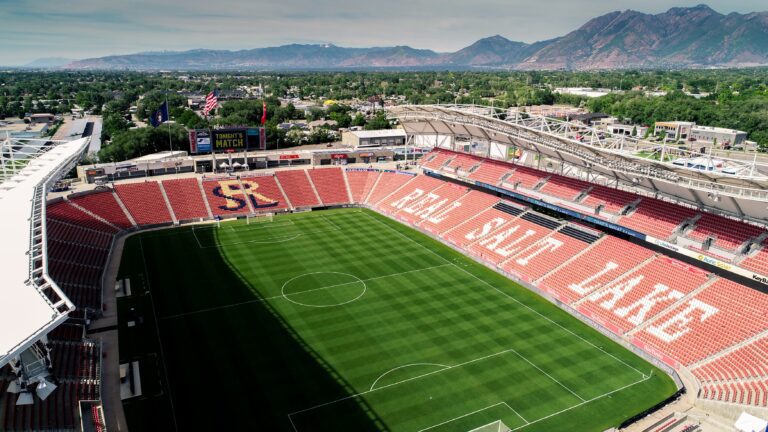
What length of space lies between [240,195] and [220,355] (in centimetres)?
3959

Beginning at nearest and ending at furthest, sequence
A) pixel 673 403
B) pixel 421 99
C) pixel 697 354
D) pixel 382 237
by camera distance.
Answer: pixel 673 403 → pixel 697 354 → pixel 382 237 → pixel 421 99

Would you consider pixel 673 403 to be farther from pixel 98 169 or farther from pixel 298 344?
pixel 98 169

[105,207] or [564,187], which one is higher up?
[564,187]

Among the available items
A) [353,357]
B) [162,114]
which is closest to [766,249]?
[353,357]

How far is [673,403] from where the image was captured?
29.9m

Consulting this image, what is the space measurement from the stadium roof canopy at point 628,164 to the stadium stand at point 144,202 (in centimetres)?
3383

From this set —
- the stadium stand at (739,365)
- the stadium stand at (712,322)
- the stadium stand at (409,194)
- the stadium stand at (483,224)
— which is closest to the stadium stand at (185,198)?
the stadium stand at (409,194)

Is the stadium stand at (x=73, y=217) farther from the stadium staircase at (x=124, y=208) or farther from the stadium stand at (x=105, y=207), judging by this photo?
the stadium staircase at (x=124, y=208)

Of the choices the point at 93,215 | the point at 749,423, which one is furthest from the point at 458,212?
the point at 93,215

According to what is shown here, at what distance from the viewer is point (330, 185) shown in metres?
76.6

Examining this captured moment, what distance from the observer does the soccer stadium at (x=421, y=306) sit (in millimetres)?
28141

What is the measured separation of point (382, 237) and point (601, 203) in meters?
24.6

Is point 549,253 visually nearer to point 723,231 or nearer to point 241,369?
point 723,231

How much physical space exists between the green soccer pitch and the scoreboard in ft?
59.8
